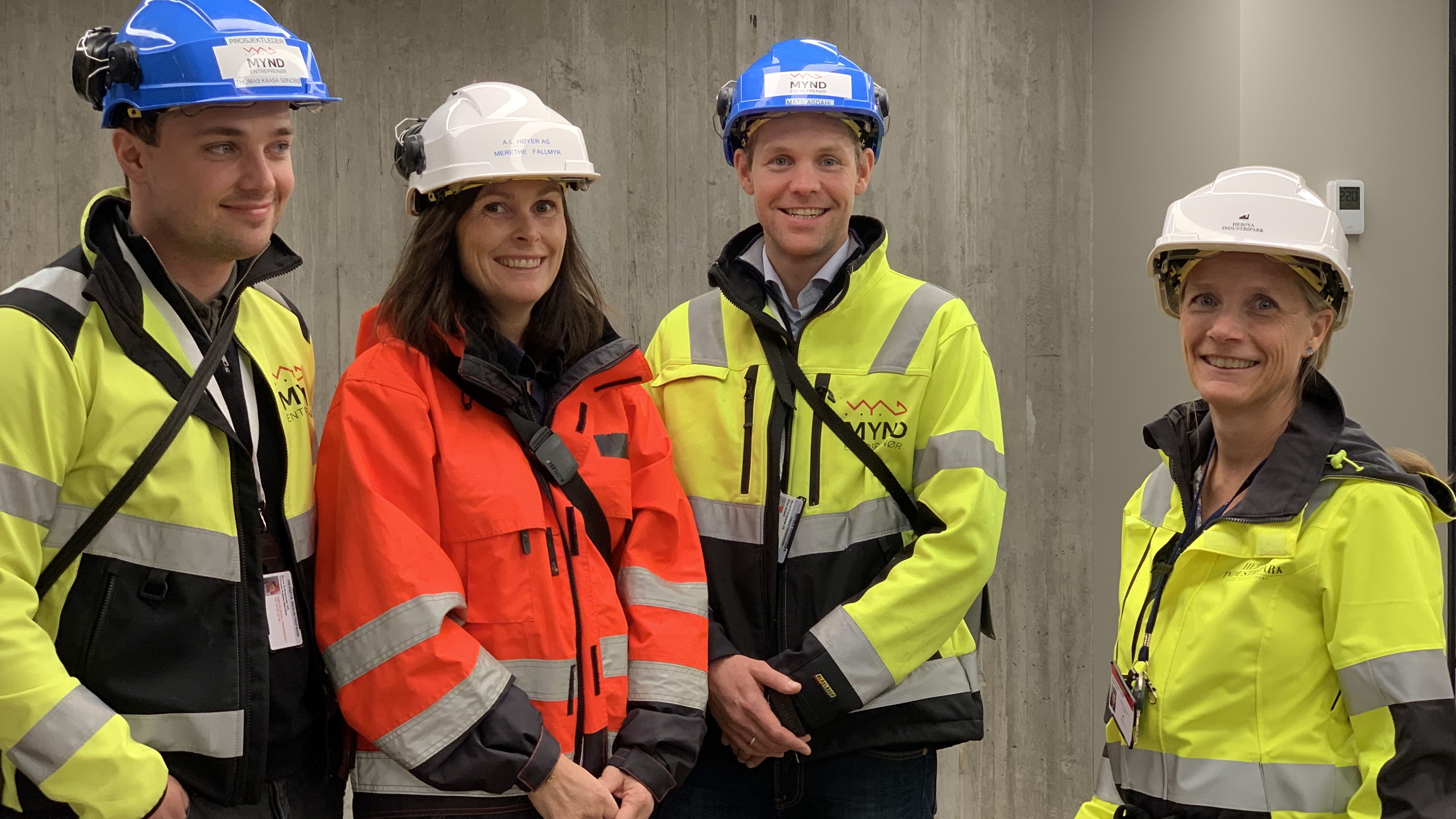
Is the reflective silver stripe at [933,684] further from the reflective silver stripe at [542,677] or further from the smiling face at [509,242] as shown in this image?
the smiling face at [509,242]

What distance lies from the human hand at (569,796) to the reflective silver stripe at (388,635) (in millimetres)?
308

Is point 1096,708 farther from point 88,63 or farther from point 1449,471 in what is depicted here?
point 88,63

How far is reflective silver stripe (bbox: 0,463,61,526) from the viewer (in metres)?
1.65

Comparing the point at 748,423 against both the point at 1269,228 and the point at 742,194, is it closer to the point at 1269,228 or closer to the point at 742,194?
the point at 1269,228

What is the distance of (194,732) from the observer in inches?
70.9

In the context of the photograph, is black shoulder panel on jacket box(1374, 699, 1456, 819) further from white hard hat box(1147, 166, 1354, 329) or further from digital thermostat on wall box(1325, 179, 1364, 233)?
digital thermostat on wall box(1325, 179, 1364, 233)

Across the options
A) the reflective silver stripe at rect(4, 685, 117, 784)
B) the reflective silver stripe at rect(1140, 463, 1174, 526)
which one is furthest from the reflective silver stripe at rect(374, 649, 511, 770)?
the reflective silver stripe at rect(1140, 463, 1174, 526)

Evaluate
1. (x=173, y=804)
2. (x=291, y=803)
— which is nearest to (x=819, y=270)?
(x=291, y=803)

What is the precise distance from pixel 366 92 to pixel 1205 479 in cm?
299

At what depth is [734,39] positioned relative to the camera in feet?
13.6

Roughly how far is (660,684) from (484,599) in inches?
14.1

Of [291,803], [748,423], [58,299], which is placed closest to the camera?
[58,299]

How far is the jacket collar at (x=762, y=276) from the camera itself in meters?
2.43

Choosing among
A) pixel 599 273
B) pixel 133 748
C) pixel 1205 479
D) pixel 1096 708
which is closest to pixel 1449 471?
pixel 1096 708
